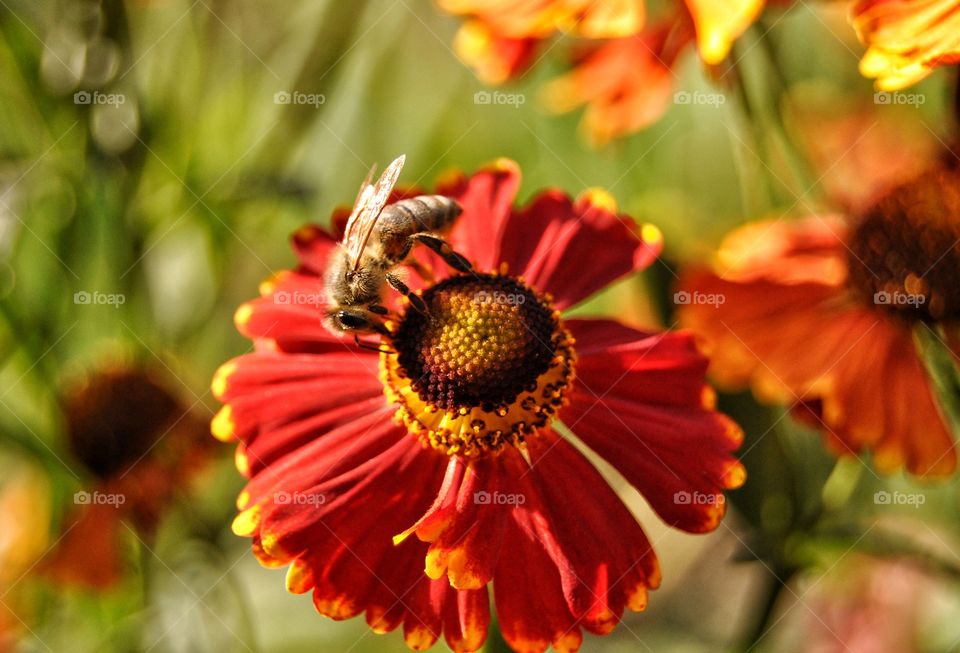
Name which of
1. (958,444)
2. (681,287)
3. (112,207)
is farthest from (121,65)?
(958,444)

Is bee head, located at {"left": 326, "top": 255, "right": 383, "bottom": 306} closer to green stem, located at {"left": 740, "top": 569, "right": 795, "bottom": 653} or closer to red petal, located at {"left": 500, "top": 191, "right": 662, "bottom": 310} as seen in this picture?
red petal, located at {"left": 500, "top": 191, "right": 662, "bottom": 310}

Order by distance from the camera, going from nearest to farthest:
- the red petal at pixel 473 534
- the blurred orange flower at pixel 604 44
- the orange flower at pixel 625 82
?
the red petal at pixel 473 534, the blurred orange flower at pixel 604 44, the orange flower at pixel 625 82

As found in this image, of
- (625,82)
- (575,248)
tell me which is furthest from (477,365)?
(625,82)

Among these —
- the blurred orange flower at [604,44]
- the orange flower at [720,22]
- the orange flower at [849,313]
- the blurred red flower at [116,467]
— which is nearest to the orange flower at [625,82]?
the blurred orange flower at [604,44]

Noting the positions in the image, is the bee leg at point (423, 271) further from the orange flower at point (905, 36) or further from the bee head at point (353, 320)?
the orange flower at point (905, 36)

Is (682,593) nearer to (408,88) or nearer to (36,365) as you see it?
(408,88)

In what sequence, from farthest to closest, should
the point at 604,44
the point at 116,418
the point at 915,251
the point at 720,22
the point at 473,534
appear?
the point at 604,44 → the point at 116,418 → the point at 915,251 → the point at 720,22 → the point at 473,534

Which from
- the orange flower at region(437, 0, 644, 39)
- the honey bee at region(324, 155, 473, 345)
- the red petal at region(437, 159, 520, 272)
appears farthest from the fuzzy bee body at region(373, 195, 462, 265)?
the orange flower at region(437, 0, 644, 39)

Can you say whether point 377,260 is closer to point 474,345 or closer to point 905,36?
point 474,345
